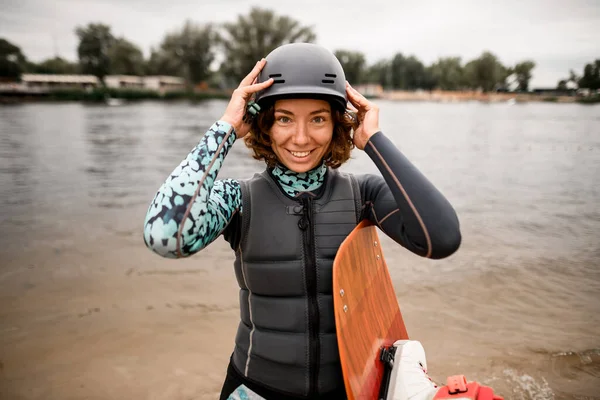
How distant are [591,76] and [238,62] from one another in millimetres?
62710

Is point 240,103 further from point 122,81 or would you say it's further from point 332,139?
point 122,81

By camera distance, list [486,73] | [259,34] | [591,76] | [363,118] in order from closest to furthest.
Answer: [363,118] → [591,76] → [259,34] → [486,73]

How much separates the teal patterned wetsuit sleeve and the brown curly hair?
11.0 inches

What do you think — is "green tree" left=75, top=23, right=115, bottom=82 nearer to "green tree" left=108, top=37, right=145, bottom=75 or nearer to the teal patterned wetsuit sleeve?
"green tree" left=108, top=37, right=145, bottom=75

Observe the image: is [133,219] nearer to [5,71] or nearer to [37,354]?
[37,354]

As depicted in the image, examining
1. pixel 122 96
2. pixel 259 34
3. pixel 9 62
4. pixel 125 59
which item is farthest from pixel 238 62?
pixel 9 62

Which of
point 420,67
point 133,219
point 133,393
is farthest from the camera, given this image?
point 420,67

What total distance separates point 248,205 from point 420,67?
148770mm

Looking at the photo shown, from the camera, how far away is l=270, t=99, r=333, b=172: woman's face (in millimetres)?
2035

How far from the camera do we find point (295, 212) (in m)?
2.01

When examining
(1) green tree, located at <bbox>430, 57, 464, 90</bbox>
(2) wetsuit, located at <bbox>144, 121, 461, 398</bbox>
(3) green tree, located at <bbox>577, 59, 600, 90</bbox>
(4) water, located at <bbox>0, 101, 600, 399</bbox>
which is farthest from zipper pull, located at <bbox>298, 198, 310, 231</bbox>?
(1) green tree, located at <bbox>430, 57, 464, 90</bbox>

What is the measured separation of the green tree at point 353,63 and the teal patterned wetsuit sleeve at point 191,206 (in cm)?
13070

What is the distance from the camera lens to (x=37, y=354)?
412 cm

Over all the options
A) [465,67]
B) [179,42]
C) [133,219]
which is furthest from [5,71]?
[465,67]
